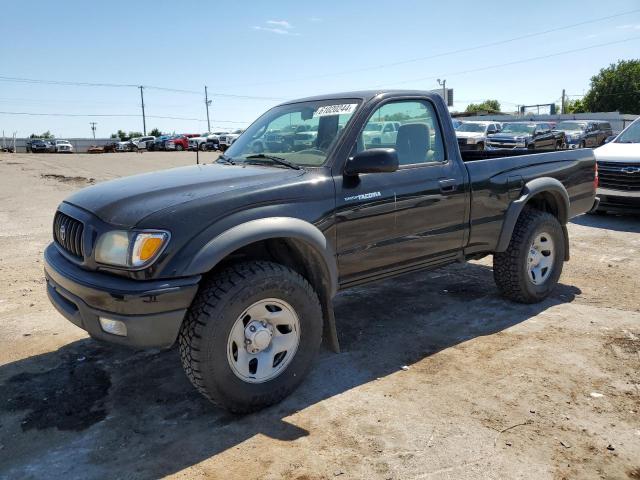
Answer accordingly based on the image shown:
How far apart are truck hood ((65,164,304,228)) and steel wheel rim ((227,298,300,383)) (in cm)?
74

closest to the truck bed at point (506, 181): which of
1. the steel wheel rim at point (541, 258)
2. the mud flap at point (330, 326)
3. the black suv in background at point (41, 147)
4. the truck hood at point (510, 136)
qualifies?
the steel wheel rim at point (541, 258)

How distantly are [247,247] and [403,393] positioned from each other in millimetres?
1353

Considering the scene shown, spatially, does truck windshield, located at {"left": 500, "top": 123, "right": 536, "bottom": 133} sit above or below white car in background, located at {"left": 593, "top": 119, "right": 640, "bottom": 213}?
above

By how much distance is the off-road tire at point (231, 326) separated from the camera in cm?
293

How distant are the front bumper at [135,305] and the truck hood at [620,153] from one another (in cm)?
821

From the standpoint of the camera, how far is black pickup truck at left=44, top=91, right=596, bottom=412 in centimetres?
286

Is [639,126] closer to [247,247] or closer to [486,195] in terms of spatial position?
[486,195]

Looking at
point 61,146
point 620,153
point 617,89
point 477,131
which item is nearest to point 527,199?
point 620,153

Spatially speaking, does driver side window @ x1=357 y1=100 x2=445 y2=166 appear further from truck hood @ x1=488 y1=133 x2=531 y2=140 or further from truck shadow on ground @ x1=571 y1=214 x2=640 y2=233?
truck hood @ x1=488 y1=133 x2=531 y2=140

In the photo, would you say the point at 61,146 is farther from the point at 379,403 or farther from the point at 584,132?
the point at 379,403

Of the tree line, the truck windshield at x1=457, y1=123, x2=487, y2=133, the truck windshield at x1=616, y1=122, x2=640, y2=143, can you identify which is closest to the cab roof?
the truck windshield at x1=616, y1=122, x2=640, y2=143

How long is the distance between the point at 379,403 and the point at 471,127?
22195mm

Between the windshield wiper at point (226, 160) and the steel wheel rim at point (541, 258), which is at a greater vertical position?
the windshield wiper at point (226, 160)

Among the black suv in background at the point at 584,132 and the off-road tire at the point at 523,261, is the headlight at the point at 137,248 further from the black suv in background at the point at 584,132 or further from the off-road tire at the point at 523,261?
the black suv in background at the point at 584,132
